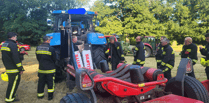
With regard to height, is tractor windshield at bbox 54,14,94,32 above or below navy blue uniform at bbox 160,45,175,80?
above

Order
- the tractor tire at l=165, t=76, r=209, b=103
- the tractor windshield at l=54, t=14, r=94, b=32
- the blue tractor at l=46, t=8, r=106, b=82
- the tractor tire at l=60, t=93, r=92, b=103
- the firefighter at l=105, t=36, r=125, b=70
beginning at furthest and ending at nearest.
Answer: the tractor windshield at l=54, t=14, r=94, b=32
the firefighter at l=105, t=36, r=125, b=70
the blue tractor at l=46, t=8, r=106, b=82
the tractor tire at l=165, t=76, r=209, b=103
the tractor tire at l=60, t=93, r=92, b=103

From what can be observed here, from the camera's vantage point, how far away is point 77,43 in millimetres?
4555

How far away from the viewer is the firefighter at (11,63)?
136 inches

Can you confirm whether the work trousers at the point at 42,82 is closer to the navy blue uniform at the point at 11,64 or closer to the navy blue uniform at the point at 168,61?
the navy blue uniform at the point at 11,64

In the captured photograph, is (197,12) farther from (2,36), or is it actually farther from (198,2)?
(2,36)

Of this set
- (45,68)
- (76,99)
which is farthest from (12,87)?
(76,99)

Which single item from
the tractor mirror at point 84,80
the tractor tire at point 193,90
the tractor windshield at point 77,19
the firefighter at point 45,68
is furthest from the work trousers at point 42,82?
the tractor windshield at point 77,19

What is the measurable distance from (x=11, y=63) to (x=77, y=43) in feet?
5.73

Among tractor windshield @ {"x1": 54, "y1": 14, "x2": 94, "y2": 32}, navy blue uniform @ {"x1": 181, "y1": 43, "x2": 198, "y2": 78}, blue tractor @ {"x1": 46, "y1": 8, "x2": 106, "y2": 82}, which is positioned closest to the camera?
navy blue uniform @ {"x1": 181, "y1": 43, "x2": 198, "y2": 78}

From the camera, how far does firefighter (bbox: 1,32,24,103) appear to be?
3.45m

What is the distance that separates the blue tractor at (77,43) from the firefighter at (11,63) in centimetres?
118

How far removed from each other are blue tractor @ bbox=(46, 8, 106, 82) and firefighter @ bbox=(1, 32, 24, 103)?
1.18 metres

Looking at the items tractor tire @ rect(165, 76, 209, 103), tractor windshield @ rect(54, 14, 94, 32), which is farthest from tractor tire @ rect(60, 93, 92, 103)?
tractor windshield @ rect(54, 14, 94, 32)

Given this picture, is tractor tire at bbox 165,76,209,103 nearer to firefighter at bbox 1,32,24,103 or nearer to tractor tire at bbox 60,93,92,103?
tractor tire at bbox 60,93,92,103
